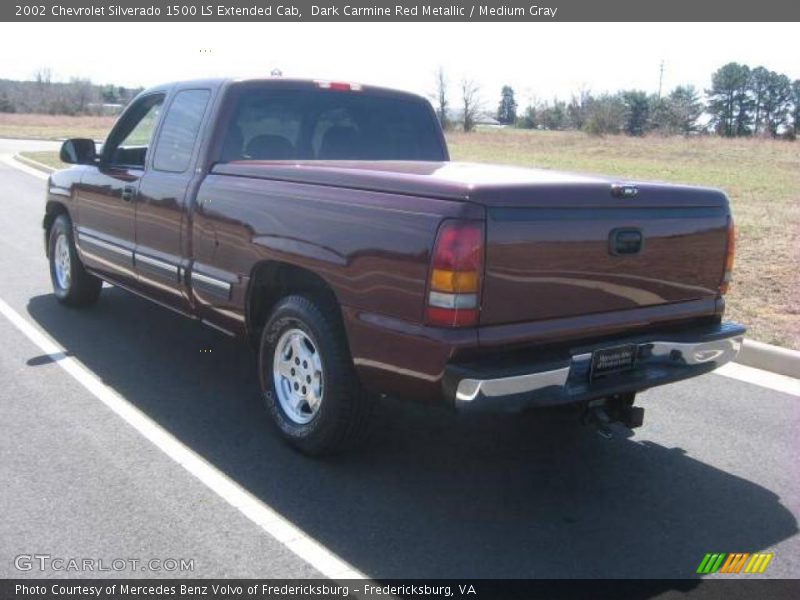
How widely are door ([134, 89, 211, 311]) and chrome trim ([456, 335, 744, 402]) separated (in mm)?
2500

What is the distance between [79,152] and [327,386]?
12.0 ft

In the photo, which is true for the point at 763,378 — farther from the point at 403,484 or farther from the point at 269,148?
the point at 269,148

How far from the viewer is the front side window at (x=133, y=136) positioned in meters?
6.20

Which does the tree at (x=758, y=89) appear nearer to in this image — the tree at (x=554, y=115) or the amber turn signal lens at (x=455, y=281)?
the tree at (x=554, y=115)

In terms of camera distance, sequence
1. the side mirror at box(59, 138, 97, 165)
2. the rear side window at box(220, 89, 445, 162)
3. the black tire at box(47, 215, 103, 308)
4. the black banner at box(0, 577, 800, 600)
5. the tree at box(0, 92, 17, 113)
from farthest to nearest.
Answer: the tree at box(0, 92, 17, 113) → the black tire at box(47, 215, 103, 308) → the side mirror at box(59, 138, 97, 165) → the rear side window at box(220, 89, 445, 162) → the black banner at box(0, 577, 800, 600)

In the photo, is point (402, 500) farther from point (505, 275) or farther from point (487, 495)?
point (505, 275)

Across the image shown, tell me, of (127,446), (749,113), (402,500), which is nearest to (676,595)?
(402,500)

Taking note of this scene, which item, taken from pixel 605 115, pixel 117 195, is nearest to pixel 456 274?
pixel 117 195

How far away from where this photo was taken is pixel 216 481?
160 inches

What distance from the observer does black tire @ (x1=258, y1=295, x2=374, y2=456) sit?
4.04 m

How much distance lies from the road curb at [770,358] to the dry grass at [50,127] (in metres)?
35.8

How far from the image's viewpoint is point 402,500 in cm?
392

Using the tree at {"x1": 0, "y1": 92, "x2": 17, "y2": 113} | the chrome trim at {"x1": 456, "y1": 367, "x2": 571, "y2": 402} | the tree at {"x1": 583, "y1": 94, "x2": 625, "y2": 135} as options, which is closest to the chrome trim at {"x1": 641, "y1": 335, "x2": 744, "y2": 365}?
the chrome trim at {"x1": 456, "y1": 367, "x2": 571, "y2": 402}

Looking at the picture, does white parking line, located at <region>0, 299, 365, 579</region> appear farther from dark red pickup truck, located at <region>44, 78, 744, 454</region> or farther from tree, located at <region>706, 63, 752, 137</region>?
tree, located at <region>706, 63, 752, 137</region>
